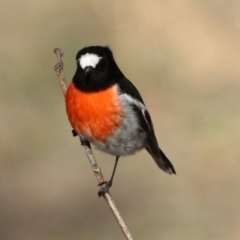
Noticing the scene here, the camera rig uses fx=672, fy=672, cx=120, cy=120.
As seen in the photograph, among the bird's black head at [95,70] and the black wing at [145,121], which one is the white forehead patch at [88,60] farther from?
the black wing at [145,121]

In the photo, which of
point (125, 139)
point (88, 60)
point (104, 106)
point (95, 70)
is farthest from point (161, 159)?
point (88, 60)

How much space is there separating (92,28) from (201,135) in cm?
268

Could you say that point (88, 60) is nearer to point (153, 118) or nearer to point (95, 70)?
point (95, 70)

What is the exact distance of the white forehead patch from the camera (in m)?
4.98

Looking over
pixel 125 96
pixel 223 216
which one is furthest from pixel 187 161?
pixel 125 96

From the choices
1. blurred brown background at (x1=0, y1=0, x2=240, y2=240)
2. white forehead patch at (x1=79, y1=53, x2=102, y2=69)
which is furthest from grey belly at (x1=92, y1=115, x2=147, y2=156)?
blurred brown background at (x1=0, y1=0, x2=240, y2=240)

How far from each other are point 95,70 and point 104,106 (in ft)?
1.09

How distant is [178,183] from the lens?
8711 mm

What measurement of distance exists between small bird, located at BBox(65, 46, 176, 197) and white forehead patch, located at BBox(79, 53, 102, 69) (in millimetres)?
13

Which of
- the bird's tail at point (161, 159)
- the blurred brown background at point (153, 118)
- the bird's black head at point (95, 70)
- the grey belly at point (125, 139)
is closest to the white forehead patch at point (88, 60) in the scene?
the bird's black head at point (95, 70)

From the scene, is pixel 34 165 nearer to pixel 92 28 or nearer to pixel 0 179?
pixel 0 179

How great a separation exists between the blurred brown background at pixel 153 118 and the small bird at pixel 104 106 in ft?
8.21

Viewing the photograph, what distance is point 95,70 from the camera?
5184 millimetres

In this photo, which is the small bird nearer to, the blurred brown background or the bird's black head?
the bird's black head
